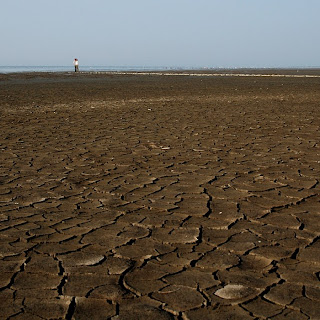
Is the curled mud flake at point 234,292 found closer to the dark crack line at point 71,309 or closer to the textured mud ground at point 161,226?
the textured mud ground at point 161,226

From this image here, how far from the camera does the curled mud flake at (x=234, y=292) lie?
8.20 ft

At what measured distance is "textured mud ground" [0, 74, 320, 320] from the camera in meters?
2.49

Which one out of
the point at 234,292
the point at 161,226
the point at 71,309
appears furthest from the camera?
the point at 161,226

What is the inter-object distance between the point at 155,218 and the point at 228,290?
1.25 m

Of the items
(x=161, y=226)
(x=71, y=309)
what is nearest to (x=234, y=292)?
(x=71, y=309)

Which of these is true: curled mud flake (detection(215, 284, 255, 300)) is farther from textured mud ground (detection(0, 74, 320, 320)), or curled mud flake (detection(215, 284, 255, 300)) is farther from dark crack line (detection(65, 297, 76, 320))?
dark crack line (detection(65, 297, 76, 320))

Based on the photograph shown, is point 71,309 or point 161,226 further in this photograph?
point 161,226

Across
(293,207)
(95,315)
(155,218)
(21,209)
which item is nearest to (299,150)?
(293,207)

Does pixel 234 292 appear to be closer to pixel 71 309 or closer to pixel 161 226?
pixel 71 309

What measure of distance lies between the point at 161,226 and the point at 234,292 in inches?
43.1

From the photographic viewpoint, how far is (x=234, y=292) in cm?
254

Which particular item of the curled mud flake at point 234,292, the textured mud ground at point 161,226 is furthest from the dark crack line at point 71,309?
the curled mud flake at point 234,292

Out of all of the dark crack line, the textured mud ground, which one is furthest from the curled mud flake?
the dark crack line

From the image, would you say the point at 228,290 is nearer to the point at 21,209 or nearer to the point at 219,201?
the point at 219,201
